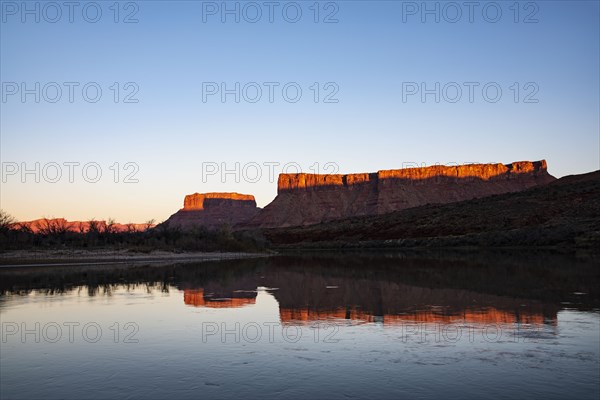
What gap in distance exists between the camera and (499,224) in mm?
60969

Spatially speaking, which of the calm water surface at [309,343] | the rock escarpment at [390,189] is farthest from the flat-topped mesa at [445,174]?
the calm water surface at [309,343]

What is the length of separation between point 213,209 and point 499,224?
141673 mm

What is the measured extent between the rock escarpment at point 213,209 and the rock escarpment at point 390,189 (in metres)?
31.7

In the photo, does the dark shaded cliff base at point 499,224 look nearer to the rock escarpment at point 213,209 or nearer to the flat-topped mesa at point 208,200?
the rock escarpment at point 213,209

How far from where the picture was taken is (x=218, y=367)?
7.28 meters

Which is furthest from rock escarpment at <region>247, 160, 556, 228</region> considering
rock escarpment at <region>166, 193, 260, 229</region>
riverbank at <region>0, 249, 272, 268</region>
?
riverbank at <region>0, 249, 272, 268</region>

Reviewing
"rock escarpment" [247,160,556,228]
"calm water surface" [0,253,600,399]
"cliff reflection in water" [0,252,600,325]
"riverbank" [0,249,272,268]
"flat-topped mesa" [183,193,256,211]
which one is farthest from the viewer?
"flat-topped mesa" [183,193,256,211]

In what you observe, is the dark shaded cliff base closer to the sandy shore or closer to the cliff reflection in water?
the cliff reflection in water

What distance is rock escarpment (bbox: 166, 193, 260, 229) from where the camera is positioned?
187m

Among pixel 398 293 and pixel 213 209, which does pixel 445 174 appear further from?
pixel 398 293

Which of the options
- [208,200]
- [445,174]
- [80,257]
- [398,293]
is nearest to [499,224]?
[80,257]

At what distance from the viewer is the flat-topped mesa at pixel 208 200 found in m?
194

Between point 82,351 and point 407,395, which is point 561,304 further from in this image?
point 82,351

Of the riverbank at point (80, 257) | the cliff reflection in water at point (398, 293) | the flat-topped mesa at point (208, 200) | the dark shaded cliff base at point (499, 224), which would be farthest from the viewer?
the flat-topped mesa at point (208, 200)
